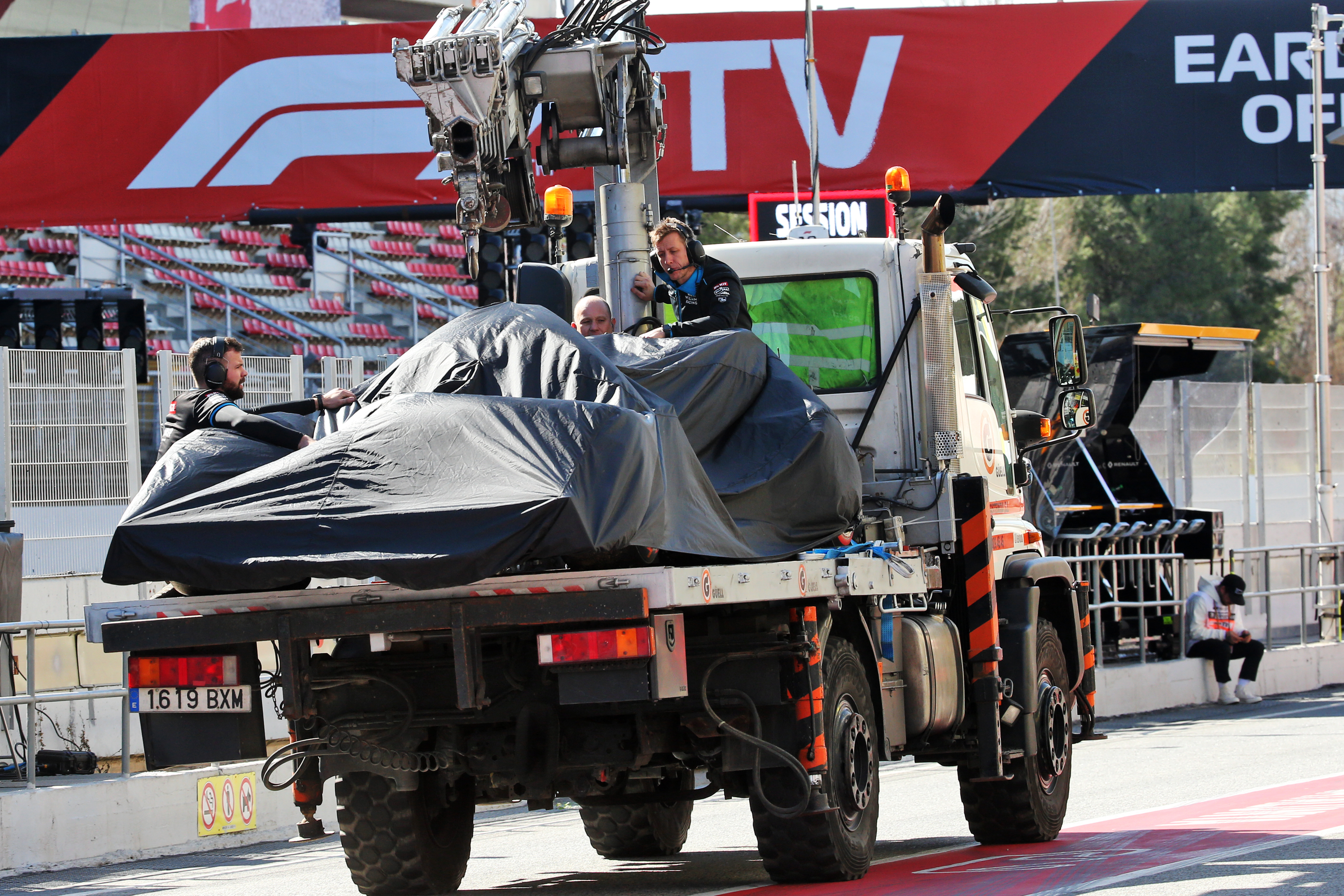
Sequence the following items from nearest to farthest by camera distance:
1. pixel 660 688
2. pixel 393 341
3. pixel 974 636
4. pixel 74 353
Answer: pixel 660 688 < pixel 974 636 < pixel 74 353 < pixel 393 341

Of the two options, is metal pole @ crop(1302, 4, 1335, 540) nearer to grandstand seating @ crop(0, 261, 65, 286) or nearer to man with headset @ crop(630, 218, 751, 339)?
man with headset @ crop(630, 218, 751, 339)

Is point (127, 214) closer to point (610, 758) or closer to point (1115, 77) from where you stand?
point (1115, 77)

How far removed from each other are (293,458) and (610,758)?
1.79m

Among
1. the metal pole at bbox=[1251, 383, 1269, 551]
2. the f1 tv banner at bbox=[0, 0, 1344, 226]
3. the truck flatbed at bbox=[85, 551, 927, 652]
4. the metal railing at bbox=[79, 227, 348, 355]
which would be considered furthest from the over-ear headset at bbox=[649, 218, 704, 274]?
the metal railing at bbox=[79, 227, 348, 355]

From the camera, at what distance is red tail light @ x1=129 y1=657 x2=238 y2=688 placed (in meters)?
7.16

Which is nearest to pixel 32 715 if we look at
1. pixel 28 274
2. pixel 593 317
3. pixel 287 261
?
pixel 593 317

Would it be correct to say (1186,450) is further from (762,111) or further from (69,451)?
(69,451)

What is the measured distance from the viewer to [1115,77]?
23875 millimetres

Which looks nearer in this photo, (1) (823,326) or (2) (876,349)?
(2) (876,349)

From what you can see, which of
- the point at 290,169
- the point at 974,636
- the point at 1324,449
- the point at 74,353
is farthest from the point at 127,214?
the point at 974,636

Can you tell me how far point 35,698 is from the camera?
10672 mm

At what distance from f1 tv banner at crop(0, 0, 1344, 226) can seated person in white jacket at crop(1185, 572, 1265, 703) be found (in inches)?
242

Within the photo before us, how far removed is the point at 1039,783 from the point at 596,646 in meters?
3.95

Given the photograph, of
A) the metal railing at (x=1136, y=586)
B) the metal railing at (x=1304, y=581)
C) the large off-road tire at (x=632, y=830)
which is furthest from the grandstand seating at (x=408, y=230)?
the large off-road tire at (x=632, y=830)
